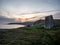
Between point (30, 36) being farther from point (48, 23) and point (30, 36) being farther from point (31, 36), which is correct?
point (48, 23)

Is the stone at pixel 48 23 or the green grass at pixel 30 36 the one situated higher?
the stone at pixel 48 23

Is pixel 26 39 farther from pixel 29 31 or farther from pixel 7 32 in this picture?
pixel 7 32

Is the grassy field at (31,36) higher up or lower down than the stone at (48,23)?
lower down

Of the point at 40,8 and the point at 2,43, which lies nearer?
the point at 2,43

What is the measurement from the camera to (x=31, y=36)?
2.13m

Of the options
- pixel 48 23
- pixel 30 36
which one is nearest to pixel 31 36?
pixel 30 36

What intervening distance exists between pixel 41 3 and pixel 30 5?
0.20 meters

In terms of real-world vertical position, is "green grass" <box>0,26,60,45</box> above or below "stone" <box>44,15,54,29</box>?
below

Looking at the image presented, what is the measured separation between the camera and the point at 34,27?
7.10ft

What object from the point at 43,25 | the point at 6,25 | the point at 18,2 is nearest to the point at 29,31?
the point at 43,25

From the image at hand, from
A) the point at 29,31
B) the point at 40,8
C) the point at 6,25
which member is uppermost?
the point at 40,8

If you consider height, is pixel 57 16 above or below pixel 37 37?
above

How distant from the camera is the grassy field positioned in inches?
82.9

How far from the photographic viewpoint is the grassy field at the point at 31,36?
6.91 feet
